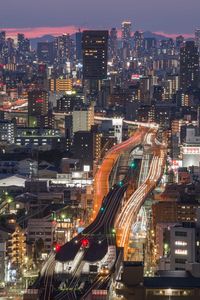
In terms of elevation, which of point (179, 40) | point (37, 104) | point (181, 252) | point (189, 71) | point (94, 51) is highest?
point (179, 40)

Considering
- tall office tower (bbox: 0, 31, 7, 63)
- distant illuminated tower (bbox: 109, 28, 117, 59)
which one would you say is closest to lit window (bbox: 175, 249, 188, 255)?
tall office tower (bbox: 0, 31, 7, 63)

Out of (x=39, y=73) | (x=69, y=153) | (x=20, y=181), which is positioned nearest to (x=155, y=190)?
(x=20, y=181)

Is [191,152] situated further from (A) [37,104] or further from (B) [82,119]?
(A) [37,104]

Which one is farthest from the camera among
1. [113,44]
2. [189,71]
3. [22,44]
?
[22,44]

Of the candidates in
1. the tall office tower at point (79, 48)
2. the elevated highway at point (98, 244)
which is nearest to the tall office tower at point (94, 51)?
the tall office tower at point (79, 48)

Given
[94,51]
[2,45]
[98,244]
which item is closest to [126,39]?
[2,45]

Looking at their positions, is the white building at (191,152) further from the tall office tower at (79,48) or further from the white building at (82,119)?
the tall office tower at (79,48)
